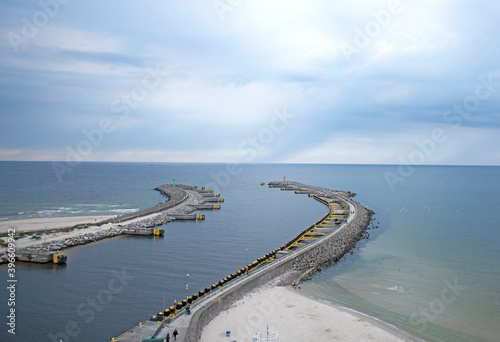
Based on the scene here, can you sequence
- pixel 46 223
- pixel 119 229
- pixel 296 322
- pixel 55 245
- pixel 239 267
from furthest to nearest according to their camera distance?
pixel 46 223, pixel 119 229, pixel 55 245, pixel 239 267, pixel 296 322

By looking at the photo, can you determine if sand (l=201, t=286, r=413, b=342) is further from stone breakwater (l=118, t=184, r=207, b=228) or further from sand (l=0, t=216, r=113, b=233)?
sand (l=0, t=216, r=113, b=233)

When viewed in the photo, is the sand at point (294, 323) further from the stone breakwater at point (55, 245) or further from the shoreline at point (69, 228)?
the shoreline at point (69, 228)

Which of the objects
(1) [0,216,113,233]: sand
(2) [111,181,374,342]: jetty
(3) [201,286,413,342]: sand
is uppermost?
(2) [111,181,374,342]: jetty

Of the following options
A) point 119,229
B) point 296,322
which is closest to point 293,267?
point 296,322

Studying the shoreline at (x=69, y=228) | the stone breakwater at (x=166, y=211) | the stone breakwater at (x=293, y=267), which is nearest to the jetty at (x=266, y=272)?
the stone breakwater at (x=293, y=267)

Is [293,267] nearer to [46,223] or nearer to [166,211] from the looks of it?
[166,211]

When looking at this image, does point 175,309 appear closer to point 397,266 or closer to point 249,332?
point 249,332

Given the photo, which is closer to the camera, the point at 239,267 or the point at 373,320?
the point at 373,320

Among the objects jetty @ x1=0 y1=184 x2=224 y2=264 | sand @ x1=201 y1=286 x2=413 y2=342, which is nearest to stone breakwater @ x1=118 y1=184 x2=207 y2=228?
jetty @ x1=0 y1=184 x2=224 y2=264
